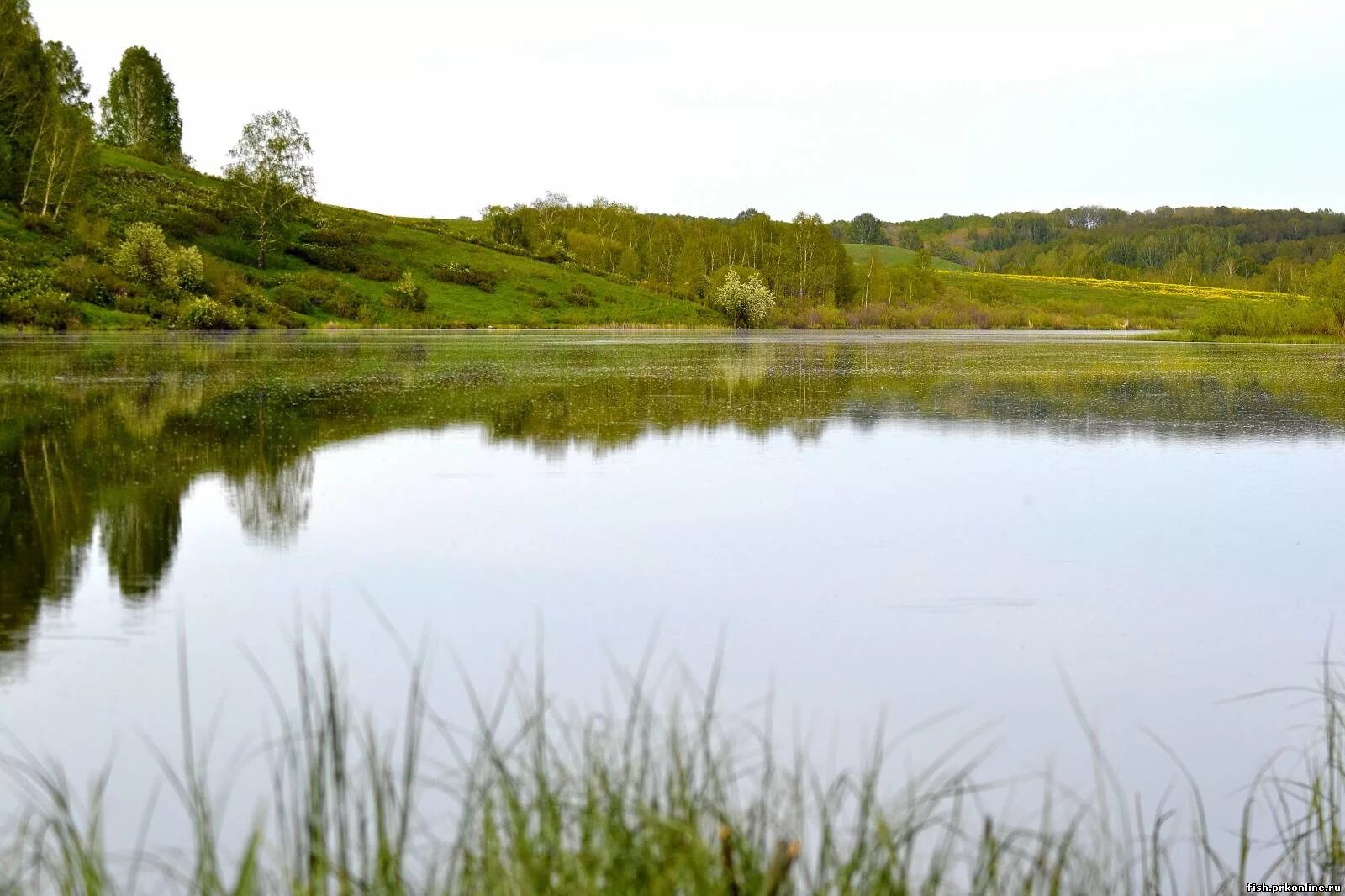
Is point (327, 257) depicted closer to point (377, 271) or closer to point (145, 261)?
point (377, 271)

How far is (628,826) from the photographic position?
120 inches

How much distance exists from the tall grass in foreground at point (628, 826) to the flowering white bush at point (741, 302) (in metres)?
70.9

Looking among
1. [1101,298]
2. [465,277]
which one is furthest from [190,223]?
[1101,298]

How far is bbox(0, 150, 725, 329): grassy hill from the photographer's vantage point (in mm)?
46250

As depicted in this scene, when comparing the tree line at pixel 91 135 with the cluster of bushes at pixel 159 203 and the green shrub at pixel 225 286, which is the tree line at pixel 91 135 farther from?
the green shrub at pixel 225 286

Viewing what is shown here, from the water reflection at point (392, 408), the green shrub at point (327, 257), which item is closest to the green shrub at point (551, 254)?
the green shrub at point (327, 257)

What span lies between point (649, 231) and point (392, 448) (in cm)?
11506

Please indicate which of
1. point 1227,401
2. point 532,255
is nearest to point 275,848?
point 1227,401

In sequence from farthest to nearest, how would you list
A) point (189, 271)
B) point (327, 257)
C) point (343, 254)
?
point (343, 254)
point (327, 257)
point (189, 271)

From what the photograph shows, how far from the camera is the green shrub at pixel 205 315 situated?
46.6 meters

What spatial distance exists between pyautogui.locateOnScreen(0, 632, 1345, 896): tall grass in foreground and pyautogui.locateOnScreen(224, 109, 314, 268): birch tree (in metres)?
64.9

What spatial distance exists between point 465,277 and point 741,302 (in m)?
16.3

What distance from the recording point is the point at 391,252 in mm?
71812

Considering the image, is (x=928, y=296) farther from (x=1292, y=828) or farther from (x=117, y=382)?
(x=1292, y=828)
